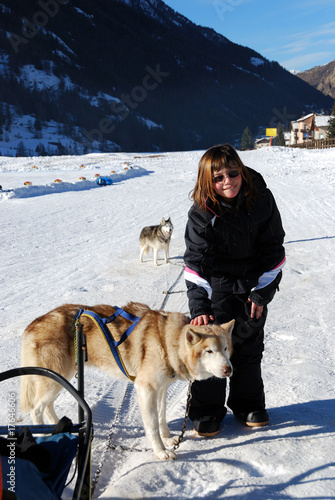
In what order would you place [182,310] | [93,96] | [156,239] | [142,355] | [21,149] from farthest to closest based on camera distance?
[93,96] → [21,149] → [156,239] → [182,310] → [142,355]

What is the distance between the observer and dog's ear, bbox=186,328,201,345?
2400 mm

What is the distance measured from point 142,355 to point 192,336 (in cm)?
50

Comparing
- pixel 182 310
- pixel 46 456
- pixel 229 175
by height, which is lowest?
pixel 182 310

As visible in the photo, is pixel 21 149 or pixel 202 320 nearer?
pixel 202 320

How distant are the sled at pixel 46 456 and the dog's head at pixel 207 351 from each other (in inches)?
32.9

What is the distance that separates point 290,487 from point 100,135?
5178 inches

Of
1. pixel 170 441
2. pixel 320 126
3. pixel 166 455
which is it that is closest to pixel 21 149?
pixel 320 126

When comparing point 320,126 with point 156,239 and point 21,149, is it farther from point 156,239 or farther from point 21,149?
point 21,149

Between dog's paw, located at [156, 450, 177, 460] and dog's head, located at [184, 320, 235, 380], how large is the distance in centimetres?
55

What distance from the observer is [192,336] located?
242 centimetres

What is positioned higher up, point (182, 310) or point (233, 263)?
point (233, 263)

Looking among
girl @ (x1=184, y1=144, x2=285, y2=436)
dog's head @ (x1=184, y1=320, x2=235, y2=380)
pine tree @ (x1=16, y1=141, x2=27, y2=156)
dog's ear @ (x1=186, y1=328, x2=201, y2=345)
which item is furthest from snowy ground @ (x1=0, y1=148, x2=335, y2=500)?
pine tree @ (x1=16, y1=141, x2=27, y2=156)

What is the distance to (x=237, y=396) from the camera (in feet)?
9.97

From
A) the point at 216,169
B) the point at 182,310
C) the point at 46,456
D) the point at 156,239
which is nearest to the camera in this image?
the point at 46,456
